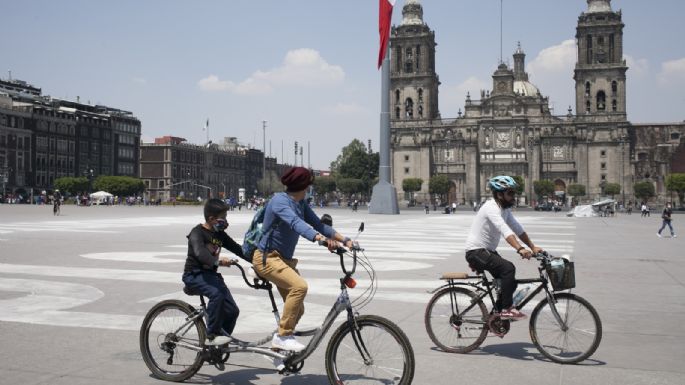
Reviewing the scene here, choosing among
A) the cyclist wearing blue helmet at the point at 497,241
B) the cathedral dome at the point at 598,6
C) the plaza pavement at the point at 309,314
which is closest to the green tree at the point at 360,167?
the cathedral dome at the point at 598,6

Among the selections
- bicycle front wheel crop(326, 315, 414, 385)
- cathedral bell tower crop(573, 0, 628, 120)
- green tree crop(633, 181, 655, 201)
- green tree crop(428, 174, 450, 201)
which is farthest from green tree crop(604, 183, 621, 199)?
bicycle front wheel crop(326, 315, 414, 385)

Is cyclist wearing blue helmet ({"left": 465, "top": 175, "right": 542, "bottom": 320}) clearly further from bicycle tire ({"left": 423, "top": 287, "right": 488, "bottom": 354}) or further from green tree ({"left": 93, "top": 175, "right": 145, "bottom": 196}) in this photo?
green tree ({"left": 93, "top": 175, "right": 145, "bottom": 196})

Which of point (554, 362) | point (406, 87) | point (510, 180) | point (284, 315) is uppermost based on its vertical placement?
point (406, 87)

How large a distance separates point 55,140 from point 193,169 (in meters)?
31.0

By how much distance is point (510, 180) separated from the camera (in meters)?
6.36

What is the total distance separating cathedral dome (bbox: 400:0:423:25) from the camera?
334ft

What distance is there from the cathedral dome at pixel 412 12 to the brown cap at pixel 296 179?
9997 cm

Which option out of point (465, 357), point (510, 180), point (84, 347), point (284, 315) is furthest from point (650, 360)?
point (84, 347)

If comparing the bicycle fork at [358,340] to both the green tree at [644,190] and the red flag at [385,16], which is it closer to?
the red flag at [385,16]

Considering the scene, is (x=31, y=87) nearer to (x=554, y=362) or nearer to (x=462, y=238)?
(x=462, y=238)

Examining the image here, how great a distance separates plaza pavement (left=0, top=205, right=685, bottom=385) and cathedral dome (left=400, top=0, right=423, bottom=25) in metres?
89.9

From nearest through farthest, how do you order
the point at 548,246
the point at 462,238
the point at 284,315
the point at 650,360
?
the point at 284,315 < the point at 650,360 < the point at 548,246 < the point at 462,238

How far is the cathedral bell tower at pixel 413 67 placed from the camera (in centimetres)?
10006

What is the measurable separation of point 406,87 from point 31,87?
64.3 m
